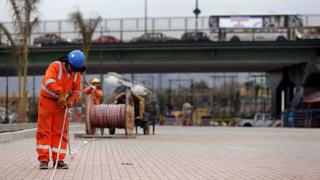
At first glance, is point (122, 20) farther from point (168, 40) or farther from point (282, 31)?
point (282, 31)

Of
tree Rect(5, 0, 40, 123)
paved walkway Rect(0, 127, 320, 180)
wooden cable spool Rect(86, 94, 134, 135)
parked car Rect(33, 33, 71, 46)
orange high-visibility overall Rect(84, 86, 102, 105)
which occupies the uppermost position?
parked car Rect(33, 33, 71, 46)

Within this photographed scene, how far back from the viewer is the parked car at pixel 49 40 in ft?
163

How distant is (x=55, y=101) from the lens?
382 inches

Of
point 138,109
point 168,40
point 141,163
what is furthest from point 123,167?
point 168,40

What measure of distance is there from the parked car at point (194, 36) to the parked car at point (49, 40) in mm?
9282

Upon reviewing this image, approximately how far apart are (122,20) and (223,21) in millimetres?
10381

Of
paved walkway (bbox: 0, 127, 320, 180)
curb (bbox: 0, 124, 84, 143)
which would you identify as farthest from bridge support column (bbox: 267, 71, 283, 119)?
paved walkway (bbox: 0, 127, 320, 180)

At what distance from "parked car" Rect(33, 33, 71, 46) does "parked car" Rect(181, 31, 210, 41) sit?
9.28 metres

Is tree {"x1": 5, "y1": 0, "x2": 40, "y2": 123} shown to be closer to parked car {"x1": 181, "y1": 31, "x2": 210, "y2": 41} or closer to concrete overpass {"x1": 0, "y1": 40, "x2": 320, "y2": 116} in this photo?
concrete overpass {"x1": 0, "y1": 40, "x2": 320, "y2": 116}

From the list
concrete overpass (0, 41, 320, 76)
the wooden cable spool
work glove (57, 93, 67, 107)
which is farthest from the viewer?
concrete overpass (0, 41, 320, 76)

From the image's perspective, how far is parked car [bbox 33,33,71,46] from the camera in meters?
49.8

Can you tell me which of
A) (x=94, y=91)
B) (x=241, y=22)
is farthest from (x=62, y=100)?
(x=241, y=22)

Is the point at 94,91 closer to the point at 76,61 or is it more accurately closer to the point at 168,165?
the point at 168,165

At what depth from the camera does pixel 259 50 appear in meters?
50.1
